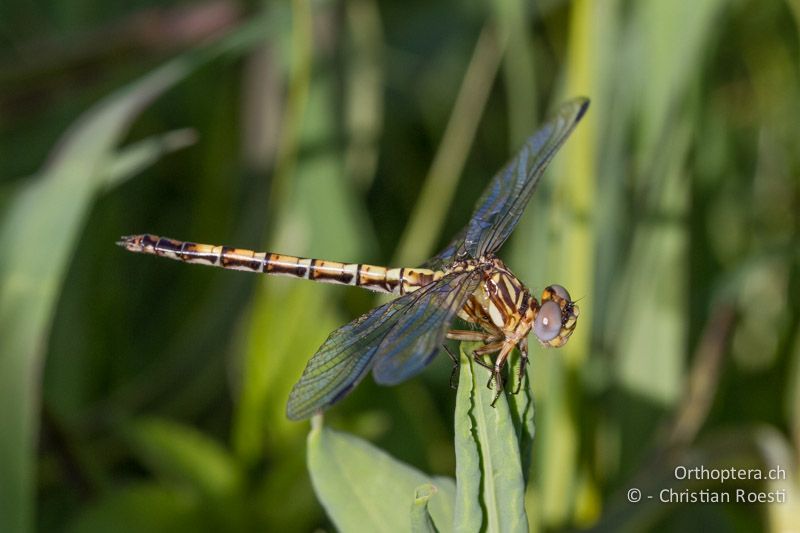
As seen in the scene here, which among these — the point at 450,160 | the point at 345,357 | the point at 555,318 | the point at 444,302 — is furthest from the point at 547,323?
the point at 450,160

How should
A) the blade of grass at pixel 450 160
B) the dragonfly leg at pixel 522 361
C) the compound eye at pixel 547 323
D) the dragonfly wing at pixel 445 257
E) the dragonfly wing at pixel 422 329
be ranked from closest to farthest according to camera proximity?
1. the dragonfly leg at pixel 522 361
2. the dragonfly wing at pixel 422 329
3. the compound eye at pixel 547 323
4. the dragonfly wing at pixel 445 257
5. the blade of grass at pixel 450 160

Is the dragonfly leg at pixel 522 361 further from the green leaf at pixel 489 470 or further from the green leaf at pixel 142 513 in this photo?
the green leaf at pixel 142 513

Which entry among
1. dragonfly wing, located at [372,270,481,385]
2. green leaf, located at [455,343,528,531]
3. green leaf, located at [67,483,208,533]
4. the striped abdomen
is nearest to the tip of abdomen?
the striped abdomen

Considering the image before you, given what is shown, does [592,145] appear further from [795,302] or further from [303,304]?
[795,302]

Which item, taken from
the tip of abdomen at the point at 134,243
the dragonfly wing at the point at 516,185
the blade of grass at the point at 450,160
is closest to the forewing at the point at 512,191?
the dragonfly wing at the point at 516,185

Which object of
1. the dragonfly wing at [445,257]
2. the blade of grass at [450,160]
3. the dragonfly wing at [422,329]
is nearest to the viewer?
the dragonfly wing at [422,329]

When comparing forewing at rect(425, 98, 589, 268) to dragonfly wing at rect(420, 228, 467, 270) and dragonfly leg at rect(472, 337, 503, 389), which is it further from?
dragonfly leg at rect(472, 337, 503, 389)

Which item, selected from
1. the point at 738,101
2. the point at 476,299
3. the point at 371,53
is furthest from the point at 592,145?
the point at 738,101
